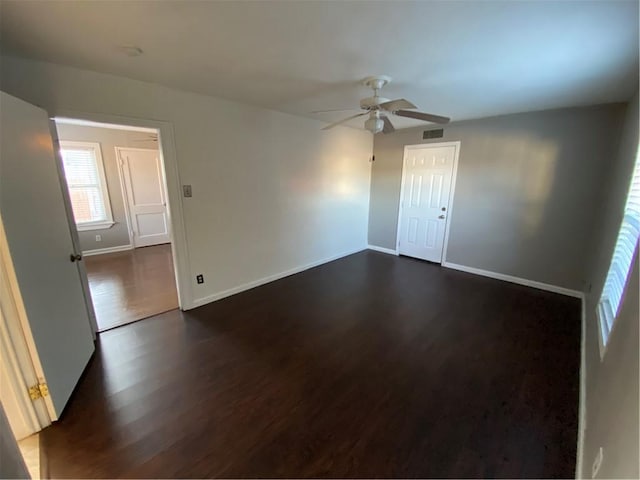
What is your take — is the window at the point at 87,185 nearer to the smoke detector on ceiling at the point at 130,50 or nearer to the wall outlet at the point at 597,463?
the smoke detector on ceiling at the point at 130,50

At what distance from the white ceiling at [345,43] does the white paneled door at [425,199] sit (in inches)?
71.7

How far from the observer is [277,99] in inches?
121

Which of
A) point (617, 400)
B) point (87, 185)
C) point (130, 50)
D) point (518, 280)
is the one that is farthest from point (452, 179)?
point (87, 185)

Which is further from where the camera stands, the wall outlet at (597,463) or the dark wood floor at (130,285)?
the dark wood floor at (130,285)

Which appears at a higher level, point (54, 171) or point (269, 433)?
point (54, 171)

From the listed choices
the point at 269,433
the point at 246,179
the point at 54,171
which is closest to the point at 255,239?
the point at 246,179

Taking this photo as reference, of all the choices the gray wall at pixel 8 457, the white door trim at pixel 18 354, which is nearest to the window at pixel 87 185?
the white door trim at pixel 18 354

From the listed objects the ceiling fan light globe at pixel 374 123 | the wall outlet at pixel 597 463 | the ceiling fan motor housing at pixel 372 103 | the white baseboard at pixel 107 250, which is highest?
the ceiling fan motor housing at pixel 372 103

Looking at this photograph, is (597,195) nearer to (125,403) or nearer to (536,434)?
(536,434)

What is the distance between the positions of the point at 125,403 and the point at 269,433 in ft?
3.47

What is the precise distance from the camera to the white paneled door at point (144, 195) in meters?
5.46

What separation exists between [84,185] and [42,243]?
167 inches

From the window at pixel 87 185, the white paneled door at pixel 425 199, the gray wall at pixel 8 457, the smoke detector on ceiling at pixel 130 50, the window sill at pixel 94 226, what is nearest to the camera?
the gray wall at pixel 8 457

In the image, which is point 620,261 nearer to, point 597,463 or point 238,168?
point 597,463
